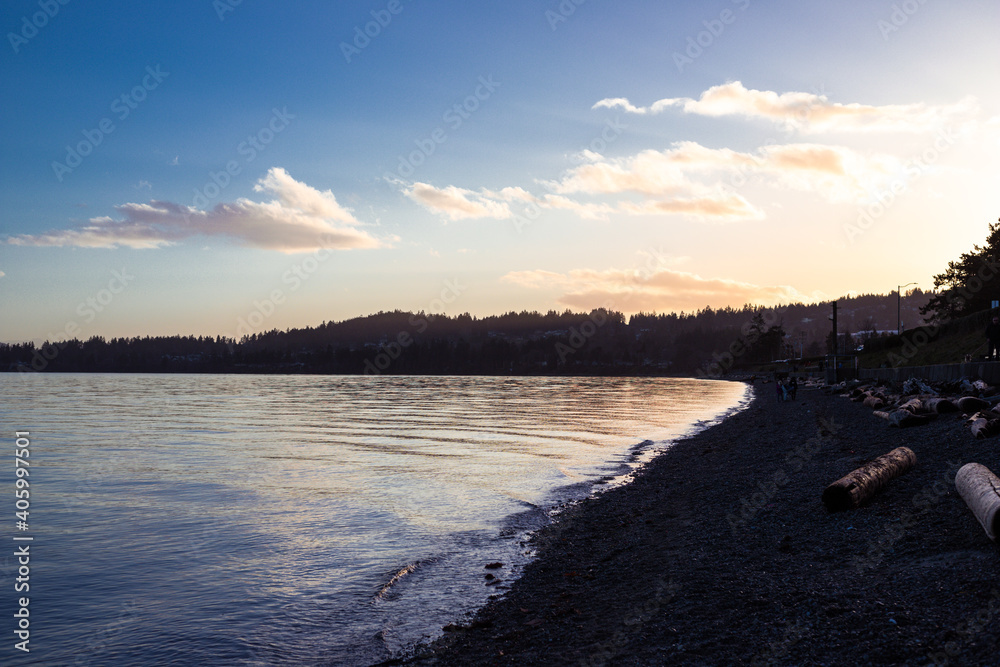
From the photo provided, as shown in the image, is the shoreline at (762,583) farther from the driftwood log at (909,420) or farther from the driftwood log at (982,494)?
the driftwood log at (909,420)

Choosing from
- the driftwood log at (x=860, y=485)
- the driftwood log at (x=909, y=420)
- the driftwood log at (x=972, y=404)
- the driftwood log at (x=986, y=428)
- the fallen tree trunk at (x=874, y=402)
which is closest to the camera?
the driftwood log at (x=860, y=485)

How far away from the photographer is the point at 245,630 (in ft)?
29.3

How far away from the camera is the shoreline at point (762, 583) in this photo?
648 centimetres

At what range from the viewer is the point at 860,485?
38.9ft

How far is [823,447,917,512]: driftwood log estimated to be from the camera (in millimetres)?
11719

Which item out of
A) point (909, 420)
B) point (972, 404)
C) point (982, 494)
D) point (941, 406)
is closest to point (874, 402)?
point (941, 406)

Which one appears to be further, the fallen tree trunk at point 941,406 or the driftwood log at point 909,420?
the fallen tree trunk at point 941,406

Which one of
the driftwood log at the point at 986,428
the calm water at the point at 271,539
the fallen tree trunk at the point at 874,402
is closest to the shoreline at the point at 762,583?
the driftwood log at the point at 986,428

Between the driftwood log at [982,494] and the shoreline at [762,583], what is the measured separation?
0.83 ft

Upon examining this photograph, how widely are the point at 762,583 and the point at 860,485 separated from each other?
4597 millimetres

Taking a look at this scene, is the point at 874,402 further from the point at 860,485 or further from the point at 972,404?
the point at 860,485

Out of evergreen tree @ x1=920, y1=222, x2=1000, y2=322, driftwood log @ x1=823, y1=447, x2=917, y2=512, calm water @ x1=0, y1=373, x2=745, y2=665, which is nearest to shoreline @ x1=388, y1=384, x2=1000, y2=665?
driftwood log @ x1=823, y1=447, x2=917, y2=512

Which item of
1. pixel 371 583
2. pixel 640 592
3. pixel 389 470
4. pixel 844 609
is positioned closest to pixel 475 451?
pixel 389 470

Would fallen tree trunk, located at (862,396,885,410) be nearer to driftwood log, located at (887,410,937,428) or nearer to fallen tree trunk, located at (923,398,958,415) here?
fallen tree trunk, located at (923,398,958,415)
